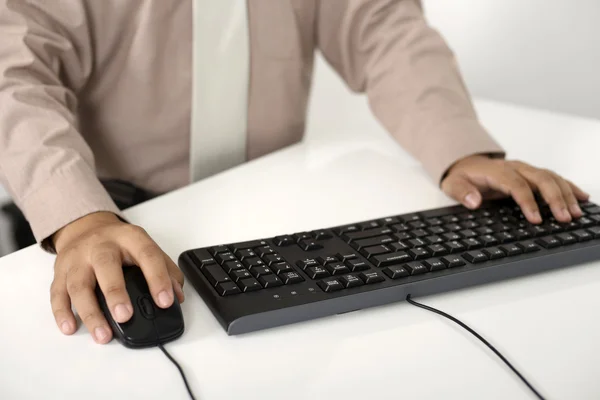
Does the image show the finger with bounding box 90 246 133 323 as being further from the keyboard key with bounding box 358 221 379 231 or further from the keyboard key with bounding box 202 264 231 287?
the keyboard key with bounding box 358 221 379 231

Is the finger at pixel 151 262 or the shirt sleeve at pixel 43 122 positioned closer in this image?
the finger at pixel 151 262

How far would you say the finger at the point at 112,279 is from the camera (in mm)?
459

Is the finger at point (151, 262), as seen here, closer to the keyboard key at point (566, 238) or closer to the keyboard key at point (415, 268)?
the keyboard key at point (415, 268)

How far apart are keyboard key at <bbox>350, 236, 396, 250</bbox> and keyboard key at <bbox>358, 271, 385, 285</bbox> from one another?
4cm

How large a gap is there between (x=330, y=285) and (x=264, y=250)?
0.07 metres

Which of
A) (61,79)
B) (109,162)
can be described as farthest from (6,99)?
(109,162)

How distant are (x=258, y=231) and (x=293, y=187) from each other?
14 centimetres

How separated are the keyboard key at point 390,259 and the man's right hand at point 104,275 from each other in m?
0.15

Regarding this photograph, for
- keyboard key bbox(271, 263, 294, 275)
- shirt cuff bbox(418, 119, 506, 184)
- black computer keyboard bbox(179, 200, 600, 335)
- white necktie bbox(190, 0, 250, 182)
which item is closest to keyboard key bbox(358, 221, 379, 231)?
black computer keyboard bbox(179, 200, 600, 335)

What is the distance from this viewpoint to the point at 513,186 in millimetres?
707

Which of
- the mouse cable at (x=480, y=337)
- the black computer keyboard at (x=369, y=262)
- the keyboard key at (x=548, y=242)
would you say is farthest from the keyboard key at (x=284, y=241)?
the keyboard key at (x=548, y=242)

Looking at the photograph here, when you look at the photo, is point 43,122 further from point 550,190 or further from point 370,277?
point 550,190

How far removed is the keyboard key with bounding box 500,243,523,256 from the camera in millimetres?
574

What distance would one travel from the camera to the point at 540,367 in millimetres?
456
